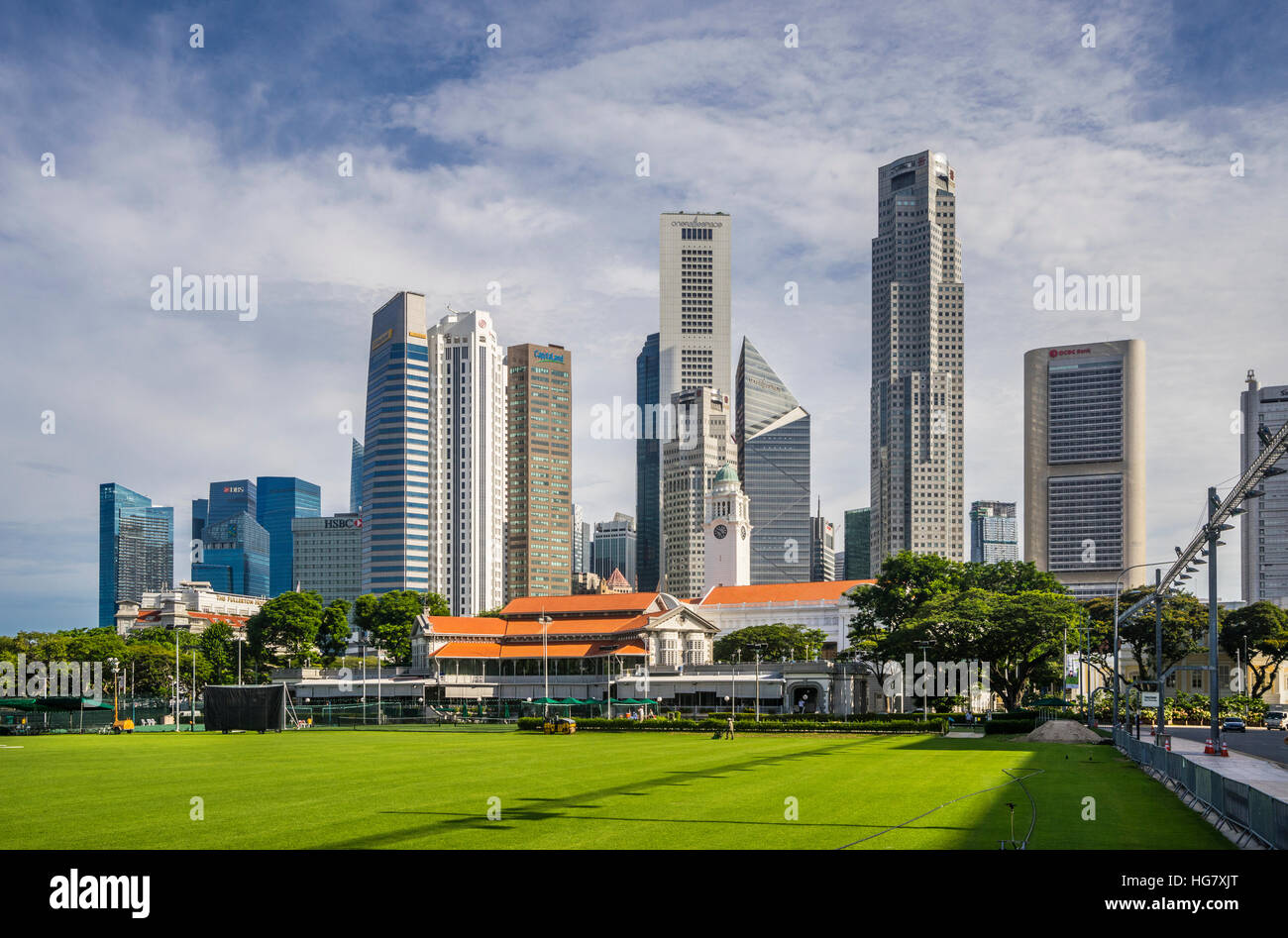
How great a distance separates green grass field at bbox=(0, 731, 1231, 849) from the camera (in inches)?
939

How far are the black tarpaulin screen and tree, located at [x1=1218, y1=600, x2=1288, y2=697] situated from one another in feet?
342

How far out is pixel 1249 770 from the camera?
43.3 meters

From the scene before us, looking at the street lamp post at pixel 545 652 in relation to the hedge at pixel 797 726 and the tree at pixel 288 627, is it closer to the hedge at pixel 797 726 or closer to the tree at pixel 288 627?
the tree at pixel 288 627

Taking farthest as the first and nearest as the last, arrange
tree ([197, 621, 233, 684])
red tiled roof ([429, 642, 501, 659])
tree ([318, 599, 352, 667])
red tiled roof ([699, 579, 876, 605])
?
red tiled roof ([699, 579, 876, 605]), tree ([318, 599, 352, 667]), tree ([197, 621, 233, 684]), red tiled roof ([429, 642, 501, 659])

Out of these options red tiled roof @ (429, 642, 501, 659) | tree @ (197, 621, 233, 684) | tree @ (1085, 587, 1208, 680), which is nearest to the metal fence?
tree @ (1085, 587, 1208, 680)

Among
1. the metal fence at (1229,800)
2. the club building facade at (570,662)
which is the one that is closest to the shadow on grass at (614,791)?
the metal fence at (1229,800)

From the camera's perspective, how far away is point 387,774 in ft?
130

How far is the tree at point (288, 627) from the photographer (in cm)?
15950

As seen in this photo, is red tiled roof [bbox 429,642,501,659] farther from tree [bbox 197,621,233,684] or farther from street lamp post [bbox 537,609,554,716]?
tree [bbox 197,621,233,684]

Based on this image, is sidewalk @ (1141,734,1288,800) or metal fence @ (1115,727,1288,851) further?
sidewalk @ (1141,734,1288,800)
